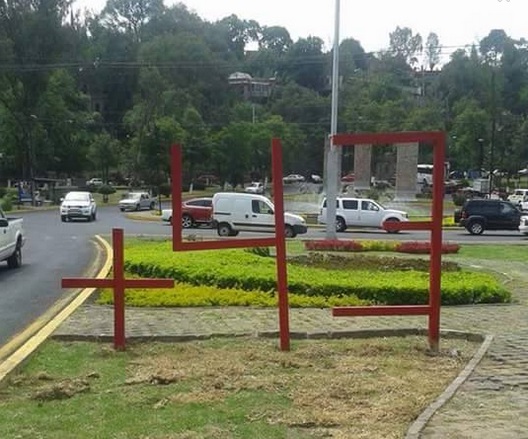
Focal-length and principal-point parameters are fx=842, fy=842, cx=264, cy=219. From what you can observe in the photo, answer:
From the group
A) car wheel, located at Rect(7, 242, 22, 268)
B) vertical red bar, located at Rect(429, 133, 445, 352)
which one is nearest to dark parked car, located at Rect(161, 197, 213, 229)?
car wheel, located at Rect(7, 242, 22, 268)

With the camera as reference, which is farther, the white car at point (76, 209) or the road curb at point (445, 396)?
the white car at point (76, 209)

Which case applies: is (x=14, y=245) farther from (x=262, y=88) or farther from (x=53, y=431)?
(x=262, y=88)

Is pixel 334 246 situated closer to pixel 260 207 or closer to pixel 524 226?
pixel 260 207

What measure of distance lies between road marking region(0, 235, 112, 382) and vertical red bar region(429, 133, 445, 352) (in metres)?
3.85

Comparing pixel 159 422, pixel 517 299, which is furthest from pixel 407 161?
pixel 159 422

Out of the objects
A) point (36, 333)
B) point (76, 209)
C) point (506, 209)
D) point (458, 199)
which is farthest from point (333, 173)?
point (458, 199)

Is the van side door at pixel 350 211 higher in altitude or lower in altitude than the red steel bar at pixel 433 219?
lower

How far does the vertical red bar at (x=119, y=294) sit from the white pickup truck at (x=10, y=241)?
8.41m

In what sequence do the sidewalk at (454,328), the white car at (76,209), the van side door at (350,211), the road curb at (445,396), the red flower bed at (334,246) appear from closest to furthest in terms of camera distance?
the road curb at (445,396) → the sidewalk at (454,328) → the red flower bed at (334,246) → the van side door at (350,211) → the white car at (76,209)

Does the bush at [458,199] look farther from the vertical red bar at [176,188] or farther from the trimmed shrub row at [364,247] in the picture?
the vertical red bar at [176,188]

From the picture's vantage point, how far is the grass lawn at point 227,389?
5531 mm

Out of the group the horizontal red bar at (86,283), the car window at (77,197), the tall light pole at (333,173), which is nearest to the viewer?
the horizontal red bar at (86,283)

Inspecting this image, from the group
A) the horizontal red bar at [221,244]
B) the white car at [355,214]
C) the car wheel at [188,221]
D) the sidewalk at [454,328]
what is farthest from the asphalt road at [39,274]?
the car wheel at [188,221]

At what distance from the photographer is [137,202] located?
186 feet
